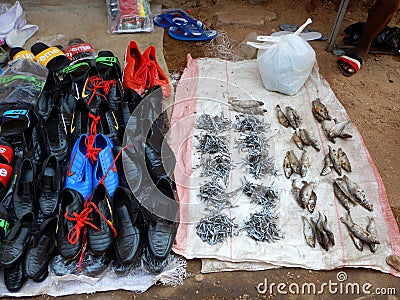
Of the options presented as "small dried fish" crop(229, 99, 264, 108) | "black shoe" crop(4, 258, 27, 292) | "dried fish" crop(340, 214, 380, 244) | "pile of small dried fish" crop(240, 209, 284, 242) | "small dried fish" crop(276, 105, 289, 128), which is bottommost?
"black shoe" crop(4, 258, 27, 292)

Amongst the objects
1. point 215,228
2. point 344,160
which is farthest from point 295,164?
point 215,228

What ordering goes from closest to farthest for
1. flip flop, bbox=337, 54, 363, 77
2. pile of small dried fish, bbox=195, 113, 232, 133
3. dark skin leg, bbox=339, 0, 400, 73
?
pile of small dried fish, bbox=195, 113, 232, 133
dark skin leg, bbox=339, 0, 400, 73
flip flop, bbox=337, 54, 363, 77

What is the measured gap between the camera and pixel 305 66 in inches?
135

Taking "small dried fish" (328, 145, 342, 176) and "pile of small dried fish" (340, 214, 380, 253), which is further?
"small dried fish" (328, 145, 342, 176)

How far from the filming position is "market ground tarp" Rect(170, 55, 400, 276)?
2461 millimetres

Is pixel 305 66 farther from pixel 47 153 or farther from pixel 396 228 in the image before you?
pixel 47 153

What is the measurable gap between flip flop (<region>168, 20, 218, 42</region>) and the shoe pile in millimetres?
989

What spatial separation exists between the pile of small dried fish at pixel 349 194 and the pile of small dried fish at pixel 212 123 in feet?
3.14

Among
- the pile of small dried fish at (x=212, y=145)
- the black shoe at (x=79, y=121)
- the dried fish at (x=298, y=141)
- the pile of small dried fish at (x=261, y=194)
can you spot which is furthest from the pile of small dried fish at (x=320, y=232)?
the black shoe at (x=79, y=121)

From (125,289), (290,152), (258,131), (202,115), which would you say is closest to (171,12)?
(202,115)

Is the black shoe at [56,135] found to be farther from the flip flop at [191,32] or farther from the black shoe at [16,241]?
the flip flop at [191,32]

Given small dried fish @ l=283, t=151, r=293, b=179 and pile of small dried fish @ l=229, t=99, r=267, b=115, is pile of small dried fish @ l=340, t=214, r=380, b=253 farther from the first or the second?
pile of small dried fish @ l=229, t=99, r=267, b=115

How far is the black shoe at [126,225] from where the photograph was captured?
89.6 inches

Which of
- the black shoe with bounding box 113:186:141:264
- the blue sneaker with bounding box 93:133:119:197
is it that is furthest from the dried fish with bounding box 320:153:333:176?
the blue sneaker with bounding box 93:133:119:197
